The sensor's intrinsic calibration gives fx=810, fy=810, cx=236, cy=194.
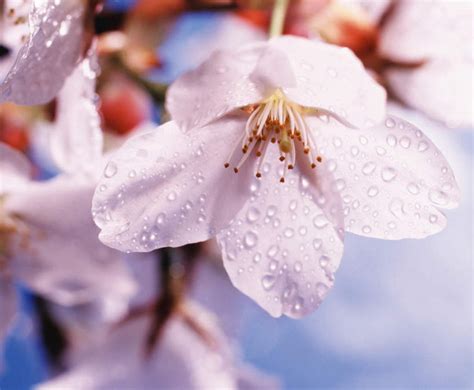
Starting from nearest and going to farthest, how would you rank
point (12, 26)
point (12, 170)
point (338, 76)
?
point (338, 76) → point (12, 26) → point (12, 170)

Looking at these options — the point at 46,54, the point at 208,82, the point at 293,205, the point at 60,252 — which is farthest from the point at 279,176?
the point at 60,252

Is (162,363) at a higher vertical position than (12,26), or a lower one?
lower

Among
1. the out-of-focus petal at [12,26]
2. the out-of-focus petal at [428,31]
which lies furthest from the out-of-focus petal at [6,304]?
the out-of-focus petal at [428,31]

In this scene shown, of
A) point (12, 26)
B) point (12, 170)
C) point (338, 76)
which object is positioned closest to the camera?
point (338, 76)

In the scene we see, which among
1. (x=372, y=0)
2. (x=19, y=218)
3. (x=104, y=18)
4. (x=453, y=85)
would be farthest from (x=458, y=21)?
(x=19, y=218)

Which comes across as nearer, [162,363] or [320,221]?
[320,221]

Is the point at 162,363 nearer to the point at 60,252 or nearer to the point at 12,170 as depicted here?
the point at 60,252

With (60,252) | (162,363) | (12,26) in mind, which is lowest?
(162,363)
